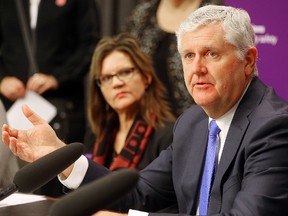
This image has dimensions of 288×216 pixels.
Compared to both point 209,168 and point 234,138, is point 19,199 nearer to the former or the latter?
point 209,168

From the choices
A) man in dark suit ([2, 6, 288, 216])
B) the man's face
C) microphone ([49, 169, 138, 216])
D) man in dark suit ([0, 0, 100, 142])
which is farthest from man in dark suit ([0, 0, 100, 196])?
microphone ([49, 169, 138, 216])

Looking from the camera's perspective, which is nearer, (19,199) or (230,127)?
(230,127)

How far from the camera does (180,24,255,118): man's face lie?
2.17 meters

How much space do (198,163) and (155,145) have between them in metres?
1.04

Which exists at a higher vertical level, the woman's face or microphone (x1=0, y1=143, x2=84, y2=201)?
microphone (x1=0, y1=143, x2=84, y2=201)

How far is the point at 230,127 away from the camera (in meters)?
2.21

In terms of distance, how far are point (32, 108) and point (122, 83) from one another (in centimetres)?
62

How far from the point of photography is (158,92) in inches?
139

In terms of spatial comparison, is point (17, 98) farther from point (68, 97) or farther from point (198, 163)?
point (198, 163)

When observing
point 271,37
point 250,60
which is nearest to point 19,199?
point 250,60

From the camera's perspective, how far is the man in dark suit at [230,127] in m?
2.00

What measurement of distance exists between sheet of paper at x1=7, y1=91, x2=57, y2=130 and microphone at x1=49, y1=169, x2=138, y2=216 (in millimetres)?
2187

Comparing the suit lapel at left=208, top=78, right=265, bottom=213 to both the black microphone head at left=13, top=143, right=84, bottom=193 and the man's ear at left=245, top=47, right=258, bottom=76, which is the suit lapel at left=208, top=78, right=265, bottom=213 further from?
the black microphone head at left=13, top=143, right=84, bottom=193

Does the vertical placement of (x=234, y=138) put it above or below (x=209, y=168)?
above
